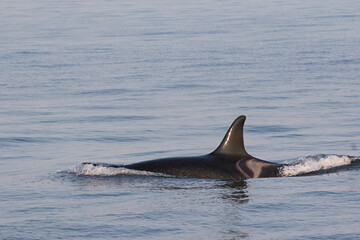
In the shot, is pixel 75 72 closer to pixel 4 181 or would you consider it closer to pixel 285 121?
pixel 285 121

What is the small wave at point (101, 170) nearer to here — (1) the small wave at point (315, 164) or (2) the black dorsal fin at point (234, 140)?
(2) the black dorsal fin at point (234, 140)

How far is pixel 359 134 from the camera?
16.1 m

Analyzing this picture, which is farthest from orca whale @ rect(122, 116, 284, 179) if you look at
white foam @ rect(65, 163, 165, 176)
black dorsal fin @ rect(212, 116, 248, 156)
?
white foam @ rect(65, 163, 165, 176)

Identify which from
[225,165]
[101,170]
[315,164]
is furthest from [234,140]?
[101,170]

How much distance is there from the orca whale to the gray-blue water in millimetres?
291

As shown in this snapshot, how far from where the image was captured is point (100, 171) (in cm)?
1262

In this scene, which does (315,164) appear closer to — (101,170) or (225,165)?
(225,165)

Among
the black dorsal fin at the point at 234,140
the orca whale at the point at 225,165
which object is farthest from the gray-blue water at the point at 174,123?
A: the black dorsal fin at the point at 234,140

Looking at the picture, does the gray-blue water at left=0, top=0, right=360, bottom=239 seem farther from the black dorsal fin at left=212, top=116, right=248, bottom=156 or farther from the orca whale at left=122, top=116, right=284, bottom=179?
the black dorsal fin at left=212, top=116, right=248, bottom=156

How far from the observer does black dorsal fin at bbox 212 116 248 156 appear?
12.3m

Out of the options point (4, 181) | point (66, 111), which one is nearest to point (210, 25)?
point (66, 111)

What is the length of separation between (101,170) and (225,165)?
67.6 inches

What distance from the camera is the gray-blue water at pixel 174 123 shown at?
943cm

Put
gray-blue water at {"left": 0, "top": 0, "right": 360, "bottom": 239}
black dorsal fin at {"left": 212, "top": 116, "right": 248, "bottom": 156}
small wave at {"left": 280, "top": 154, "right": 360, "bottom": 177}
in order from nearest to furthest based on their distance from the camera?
gray-blue water at {"left": 0, "top": 0, "right": 360, "bottom": 239} → black dorsal fin at {"left": 212, "top": 116, "right": 248, "bottom": 156} → small wave at {"left": 280, "top": 154, "right": 360, "bottom": 177}
